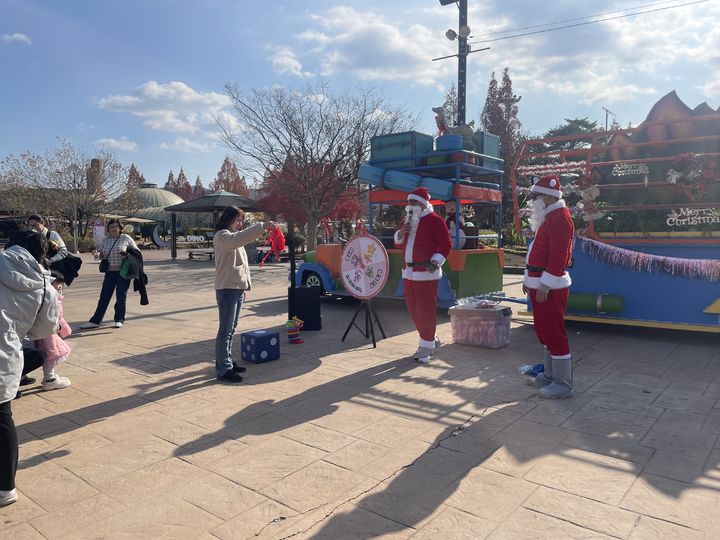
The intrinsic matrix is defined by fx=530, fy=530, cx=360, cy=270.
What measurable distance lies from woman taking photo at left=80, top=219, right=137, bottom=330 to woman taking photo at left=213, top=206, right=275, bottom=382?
3715mm

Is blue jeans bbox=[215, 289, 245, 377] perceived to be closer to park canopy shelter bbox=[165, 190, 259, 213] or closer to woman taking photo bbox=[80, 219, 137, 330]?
woman taking photo bbox=[80, 219, 137, 330]

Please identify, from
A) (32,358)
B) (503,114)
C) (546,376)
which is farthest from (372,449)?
(503,114)

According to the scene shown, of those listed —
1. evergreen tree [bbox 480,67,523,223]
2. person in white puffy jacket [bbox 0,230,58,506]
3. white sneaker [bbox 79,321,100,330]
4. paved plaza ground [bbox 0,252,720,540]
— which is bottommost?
paved plaza ground [bbox 0,252,720,540]

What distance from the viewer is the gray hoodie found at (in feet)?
9.99

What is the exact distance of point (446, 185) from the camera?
873 centimetres

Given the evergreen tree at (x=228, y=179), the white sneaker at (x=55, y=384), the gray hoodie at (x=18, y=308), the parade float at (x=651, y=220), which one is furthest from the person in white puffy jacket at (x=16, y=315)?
the evergreen tree at (x=228, y=179)

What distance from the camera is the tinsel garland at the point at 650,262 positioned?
655 cm

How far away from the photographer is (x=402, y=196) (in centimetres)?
982

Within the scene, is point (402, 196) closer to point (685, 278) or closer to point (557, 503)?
point (685, 278)

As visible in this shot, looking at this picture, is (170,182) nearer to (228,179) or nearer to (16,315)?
(228,179)

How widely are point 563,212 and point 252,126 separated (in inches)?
659

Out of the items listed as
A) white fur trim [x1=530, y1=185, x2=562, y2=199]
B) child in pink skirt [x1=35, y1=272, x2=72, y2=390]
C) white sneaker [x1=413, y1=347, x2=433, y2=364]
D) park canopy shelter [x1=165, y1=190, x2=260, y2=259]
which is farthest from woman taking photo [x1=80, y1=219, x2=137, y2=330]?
park canopy shelter [x1=165, y1=190, x2=260, y2=259]

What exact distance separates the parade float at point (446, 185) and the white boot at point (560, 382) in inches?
164

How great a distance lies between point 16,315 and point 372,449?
2420mm
